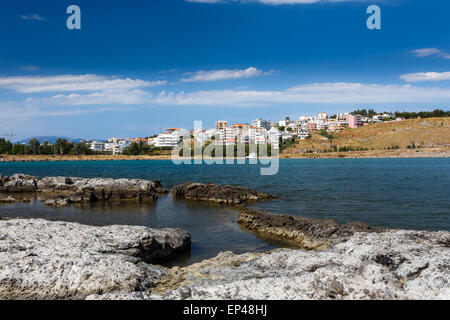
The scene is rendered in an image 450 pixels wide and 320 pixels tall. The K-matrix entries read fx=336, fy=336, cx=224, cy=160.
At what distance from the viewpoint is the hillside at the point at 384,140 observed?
14375 centimetres

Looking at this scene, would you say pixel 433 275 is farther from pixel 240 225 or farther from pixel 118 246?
pixel 240 225

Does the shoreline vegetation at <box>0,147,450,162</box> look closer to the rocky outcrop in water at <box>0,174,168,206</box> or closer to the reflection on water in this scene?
the rocky outcrop in water at <box>0,174,168,206</box>

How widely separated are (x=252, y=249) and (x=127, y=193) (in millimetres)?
18498

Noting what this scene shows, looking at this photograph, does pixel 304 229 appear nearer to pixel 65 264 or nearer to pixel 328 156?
pixel 65 264

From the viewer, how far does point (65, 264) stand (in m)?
7.35

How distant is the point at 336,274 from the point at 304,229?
9376 millimetres

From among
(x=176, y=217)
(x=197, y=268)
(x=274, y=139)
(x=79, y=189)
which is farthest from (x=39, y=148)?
(x=197, y=268)

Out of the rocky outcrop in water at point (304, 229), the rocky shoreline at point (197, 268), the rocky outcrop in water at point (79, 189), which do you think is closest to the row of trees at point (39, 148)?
the rocky outcrop in water at point (79, 189)

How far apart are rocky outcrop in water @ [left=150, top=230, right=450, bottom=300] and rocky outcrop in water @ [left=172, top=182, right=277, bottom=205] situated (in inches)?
651

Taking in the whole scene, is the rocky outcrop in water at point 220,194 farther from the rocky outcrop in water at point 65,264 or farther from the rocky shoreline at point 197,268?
the rocky outcrop in water at point 65,264

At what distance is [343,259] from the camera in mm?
7531

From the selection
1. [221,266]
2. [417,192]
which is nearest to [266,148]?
[417,192]

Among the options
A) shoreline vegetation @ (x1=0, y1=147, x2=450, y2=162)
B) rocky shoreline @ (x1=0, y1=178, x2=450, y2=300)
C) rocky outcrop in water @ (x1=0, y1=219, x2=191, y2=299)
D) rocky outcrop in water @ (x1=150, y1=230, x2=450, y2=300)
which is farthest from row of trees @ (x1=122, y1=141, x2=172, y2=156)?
rocky outcrop in water @ (x1=150, y1=230, x2=450, y2=300)

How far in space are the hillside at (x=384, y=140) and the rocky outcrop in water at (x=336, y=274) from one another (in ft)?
440
